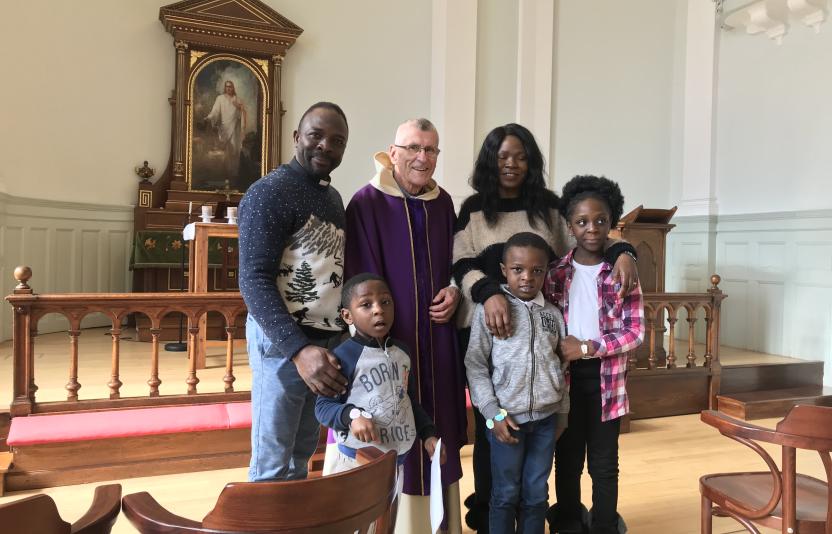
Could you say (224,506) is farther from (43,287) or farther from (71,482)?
(43,287)

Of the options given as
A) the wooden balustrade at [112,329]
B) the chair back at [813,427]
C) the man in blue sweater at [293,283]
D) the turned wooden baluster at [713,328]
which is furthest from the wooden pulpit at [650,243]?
the man in blue sweater at [293,283]

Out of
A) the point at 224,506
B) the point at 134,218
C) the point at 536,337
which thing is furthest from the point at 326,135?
the point at 134,218

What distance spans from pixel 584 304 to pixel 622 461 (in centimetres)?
210

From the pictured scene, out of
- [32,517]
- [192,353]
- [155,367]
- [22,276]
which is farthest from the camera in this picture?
[192,353]

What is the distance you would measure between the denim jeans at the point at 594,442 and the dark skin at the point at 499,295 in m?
0.35

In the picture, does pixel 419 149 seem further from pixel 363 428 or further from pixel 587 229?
pixel 363 428

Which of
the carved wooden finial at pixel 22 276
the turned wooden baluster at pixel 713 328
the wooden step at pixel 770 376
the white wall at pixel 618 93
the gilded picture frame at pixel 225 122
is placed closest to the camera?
the carved wooden finial at pixel 22 276

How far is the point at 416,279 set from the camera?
2211 mm

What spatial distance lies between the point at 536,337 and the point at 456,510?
74 centimetres

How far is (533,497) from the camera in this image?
2178 mm

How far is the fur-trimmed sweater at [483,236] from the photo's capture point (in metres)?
2.28

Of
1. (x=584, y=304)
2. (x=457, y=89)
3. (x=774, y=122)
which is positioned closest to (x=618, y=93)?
(x=774, y=122)

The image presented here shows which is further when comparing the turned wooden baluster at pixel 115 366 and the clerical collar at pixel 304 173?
the turned wooden baluster at pixel 115 366

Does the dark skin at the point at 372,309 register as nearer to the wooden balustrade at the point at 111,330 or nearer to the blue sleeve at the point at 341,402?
the blue sleeve at the point at 341,402
